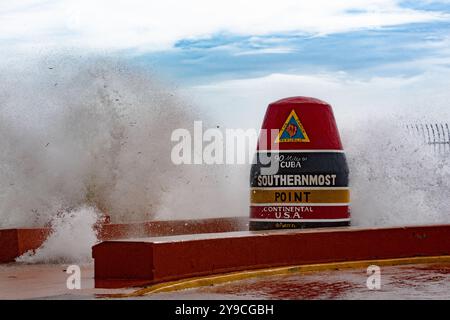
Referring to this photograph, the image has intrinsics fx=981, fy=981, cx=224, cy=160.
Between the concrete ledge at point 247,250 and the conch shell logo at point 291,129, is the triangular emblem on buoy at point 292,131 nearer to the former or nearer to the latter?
the conch shell logo at point 291,129

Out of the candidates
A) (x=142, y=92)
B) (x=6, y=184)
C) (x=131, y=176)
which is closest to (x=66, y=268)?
(x=6, y=184)

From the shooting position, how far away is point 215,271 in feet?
32.6

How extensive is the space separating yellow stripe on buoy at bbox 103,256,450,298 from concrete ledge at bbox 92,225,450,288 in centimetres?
16

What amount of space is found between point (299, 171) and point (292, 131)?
506mm

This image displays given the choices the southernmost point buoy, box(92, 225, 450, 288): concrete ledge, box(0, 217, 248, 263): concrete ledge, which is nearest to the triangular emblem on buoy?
the southernmost point buoy

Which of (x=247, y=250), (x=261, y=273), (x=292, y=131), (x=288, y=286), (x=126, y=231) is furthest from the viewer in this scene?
(x=126, y=231)

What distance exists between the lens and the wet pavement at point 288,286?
341 inches

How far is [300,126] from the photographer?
12031 mm

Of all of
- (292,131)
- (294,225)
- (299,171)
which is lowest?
(294,225)

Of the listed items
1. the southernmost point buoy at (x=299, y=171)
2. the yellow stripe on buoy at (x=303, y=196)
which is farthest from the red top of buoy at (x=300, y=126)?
the yellow stripe on buoy at (x=303, y=196)

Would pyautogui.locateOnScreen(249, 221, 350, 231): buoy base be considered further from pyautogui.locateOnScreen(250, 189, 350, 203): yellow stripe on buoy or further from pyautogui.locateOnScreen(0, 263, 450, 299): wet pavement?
pyautogui.locateOnScreen(0, 263, 450, 299): wet pavement

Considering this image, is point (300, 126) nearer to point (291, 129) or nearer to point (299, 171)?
point (291, 129)

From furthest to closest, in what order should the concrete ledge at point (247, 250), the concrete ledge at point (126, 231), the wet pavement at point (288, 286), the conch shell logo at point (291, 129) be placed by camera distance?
1. the concrete ledge at point (126, 231)
2. the conch shell logo at point (291, 129)
3. the concrete ledge at point (247, 250)
4. the wet pavement at point (288, 286)

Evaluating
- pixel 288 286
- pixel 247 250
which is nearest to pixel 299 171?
pixel 247 250
